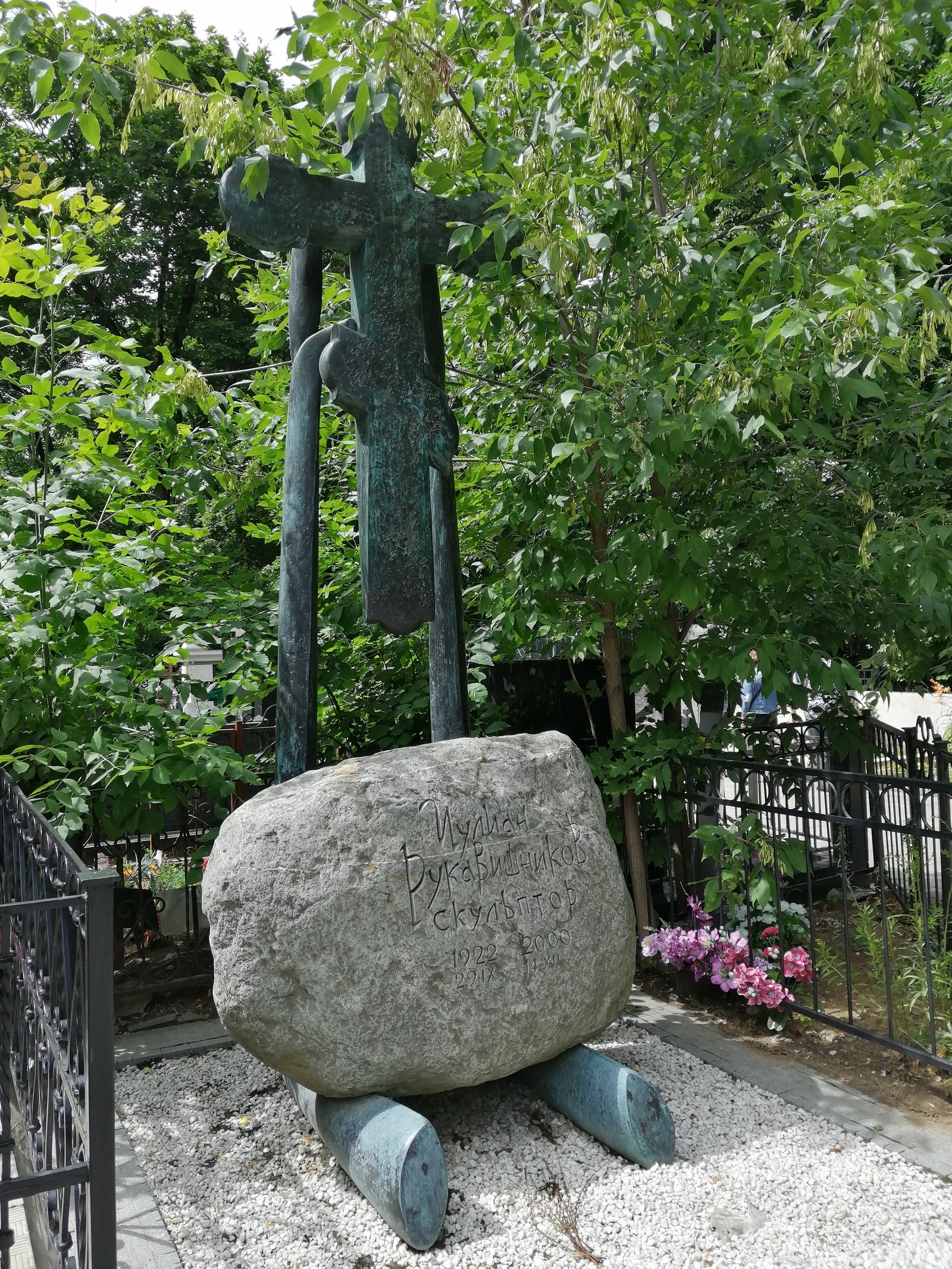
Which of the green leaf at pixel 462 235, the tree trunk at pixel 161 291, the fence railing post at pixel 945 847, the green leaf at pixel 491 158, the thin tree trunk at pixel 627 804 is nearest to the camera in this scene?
the green leaf at pixel 491 158

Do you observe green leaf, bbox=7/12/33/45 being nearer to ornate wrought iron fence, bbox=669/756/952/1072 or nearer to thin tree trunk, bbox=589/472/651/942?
thin tree trunk, bbox=589/472/651/942

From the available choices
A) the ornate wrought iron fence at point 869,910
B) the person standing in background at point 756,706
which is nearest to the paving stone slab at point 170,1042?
the ornate wrought iron fence at point 869,910

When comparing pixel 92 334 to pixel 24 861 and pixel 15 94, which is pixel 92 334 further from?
pixel 24 861

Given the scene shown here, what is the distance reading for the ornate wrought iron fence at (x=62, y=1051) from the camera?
88.7 inches

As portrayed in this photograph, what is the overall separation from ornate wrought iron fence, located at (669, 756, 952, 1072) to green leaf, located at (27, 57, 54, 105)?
384cm

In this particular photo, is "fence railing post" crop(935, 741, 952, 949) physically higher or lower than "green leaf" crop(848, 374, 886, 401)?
lower

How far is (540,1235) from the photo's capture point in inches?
112

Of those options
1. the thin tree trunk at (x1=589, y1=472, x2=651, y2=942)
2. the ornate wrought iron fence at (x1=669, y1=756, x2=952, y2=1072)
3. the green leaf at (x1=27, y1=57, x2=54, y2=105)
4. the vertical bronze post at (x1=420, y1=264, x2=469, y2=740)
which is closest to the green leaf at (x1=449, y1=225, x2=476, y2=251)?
the vertical bronze post at (x1=420, y1=264, x2=469, y2=740)

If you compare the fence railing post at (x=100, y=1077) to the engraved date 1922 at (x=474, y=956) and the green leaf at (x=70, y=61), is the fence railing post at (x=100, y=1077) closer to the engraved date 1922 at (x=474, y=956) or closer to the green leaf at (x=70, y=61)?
the engraved date 1922 at (x=474, y=956)

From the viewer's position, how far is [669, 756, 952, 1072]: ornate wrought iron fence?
4.05m

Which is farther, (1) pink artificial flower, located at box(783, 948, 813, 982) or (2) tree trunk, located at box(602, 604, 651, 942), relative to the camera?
(2) tree trunk, located at box(602, 604, 651, 942)

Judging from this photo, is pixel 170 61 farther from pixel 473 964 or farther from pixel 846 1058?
pixel 846 1058

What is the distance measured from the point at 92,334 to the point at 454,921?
2.88m

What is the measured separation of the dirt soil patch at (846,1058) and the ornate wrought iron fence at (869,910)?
0.31ft
